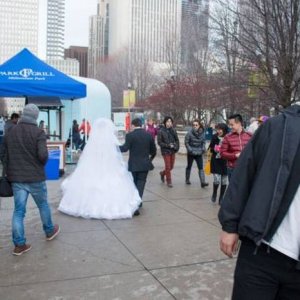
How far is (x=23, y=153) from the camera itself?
5.52 meters

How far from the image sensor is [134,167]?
8133 mm

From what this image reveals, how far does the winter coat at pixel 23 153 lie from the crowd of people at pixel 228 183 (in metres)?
0.01

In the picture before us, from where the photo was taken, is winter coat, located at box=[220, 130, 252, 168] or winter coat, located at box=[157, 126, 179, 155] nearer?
winter coat, located at box=[220, 130, 252, 168]

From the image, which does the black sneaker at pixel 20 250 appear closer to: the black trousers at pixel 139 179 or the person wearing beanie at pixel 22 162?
the person wearing beanie at pixel 22 162

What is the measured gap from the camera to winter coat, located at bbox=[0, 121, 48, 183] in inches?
217

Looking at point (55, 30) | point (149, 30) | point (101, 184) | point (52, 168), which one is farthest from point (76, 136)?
point (55, 30)

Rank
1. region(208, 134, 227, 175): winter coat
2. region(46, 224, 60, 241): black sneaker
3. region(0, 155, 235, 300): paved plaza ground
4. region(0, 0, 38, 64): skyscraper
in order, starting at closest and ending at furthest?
region(0, 155, 235, 300): paved plaza ground < region(46, 224, 60, 241): black sneaker < region(208, 134, 227, 175): winter coat < region(0, 0, 38, 64): skyscraper

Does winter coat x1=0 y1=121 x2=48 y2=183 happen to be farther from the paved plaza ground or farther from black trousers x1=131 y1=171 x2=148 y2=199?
black trousers x1=131 y1=171 x2=148 y2=199

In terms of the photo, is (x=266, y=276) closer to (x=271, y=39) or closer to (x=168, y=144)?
(x=168, y=144)

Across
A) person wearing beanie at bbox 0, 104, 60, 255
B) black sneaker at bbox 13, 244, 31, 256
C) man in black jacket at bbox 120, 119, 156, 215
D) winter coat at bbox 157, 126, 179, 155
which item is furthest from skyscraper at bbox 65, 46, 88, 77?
black sneaker at bbox 13, 244, 31, 256

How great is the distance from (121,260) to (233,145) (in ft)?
11.5

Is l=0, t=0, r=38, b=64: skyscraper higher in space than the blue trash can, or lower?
higher

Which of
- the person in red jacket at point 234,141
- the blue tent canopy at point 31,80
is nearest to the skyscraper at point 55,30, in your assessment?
the blue tent canopy at point 31,80

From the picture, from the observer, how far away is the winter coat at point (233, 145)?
791 centimetres
